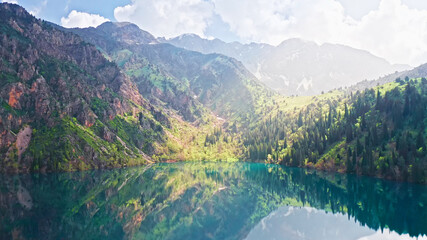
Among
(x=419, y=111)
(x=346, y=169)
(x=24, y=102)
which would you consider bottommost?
(x=346, y=169)

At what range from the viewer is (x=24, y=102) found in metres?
198

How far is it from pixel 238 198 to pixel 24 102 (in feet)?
602

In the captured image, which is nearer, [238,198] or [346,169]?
[238,198]

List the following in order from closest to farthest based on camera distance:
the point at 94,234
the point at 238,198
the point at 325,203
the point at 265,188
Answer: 1. the point at 94,234
2. the point at 325,203
3. the point at 238,198
4. the point at 265,188

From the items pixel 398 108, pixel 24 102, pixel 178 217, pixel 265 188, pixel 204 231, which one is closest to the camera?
pixel 204 231

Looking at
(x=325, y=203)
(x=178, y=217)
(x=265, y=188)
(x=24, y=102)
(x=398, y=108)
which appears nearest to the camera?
(x=178, y=217)

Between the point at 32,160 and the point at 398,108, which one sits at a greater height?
the point at 398,108

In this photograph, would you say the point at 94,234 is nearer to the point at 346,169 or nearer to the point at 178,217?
the point at 178,217

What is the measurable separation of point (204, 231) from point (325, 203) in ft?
133

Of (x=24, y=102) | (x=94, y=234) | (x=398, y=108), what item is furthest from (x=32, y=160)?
(x=398, y=108)

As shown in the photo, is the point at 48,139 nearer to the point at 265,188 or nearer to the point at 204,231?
the point at 265,188

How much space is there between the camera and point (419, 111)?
161 m

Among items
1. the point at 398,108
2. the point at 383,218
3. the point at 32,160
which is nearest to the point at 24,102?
the point at 32,160

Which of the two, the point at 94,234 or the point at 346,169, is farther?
the point at 346,169
